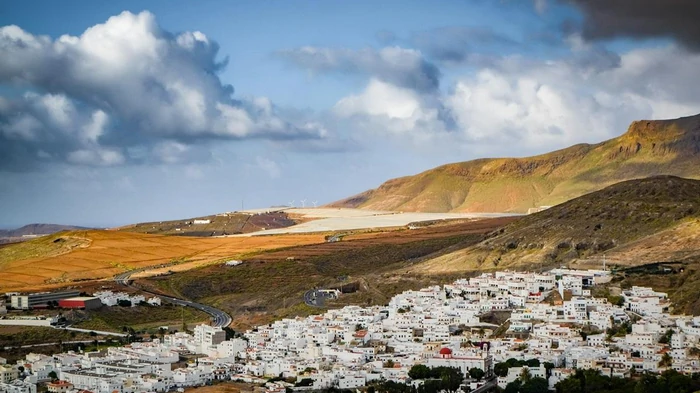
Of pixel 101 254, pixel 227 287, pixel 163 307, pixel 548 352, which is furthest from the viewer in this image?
pixel 101 254

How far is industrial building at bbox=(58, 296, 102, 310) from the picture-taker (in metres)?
82.5

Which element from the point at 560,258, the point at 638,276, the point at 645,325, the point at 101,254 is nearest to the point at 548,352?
the point at 645,325

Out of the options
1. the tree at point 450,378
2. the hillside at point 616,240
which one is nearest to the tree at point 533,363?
the tree at point 450,378

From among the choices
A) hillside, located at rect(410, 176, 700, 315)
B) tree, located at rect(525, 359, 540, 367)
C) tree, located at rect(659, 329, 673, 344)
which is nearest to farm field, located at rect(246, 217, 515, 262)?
hillside, located at rect(410, 176, 700, 315)

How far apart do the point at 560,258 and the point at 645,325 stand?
1120 inches

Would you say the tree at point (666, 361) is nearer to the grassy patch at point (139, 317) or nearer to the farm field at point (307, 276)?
the farm field at point (307, 276)

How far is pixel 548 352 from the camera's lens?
5731 centimetres

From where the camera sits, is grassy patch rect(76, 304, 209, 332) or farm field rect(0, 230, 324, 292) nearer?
grassy patch rect(76, 304, 209, 332)

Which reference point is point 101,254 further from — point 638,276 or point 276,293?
point 638,276

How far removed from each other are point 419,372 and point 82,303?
3818 centimetres

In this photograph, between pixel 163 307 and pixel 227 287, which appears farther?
pixel 227 287

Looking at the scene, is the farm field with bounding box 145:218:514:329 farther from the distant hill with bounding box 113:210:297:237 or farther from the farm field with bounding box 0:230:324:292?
the distant hill with bounding box 113:210:297:237

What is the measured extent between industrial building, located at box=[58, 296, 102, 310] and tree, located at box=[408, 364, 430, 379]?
37.3 meters

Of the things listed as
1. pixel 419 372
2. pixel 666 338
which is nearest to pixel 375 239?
pixel 666 338
